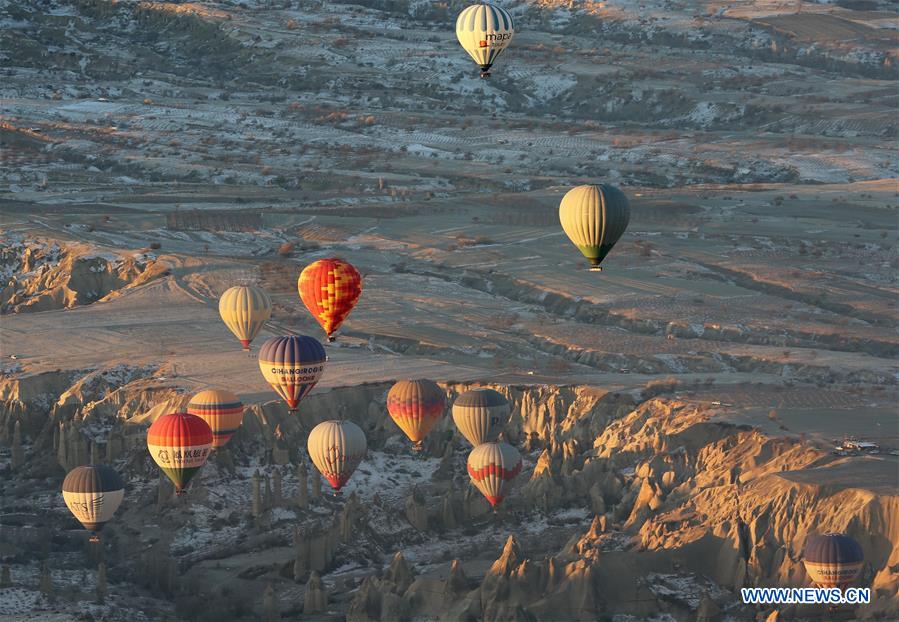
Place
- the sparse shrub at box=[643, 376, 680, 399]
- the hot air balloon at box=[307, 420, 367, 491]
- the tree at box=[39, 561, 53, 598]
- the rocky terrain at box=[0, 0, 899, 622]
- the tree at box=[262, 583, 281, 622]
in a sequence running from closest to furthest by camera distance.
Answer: the tree at box=[262, 583, 281, 622]
the rocky terrain at box=[0, 0, 899, 622]
the tree at box=[39, 561, 53, 598]
the hot air balloon at box=[307, 420, 367, 491]
the sparse shrub at box=[643, 376, 680, 399]

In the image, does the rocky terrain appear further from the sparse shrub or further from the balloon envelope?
the balloon envelope

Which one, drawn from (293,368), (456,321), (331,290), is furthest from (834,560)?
(456,321)

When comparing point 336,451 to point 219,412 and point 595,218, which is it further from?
point 595,218

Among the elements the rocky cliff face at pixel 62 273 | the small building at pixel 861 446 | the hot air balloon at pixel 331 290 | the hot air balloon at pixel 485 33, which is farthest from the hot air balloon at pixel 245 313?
the small building at pixel 861 446

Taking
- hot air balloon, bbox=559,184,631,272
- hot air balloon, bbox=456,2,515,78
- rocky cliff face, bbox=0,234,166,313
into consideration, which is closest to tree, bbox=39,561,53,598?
hot air balloon, bbox=559,184,631,272

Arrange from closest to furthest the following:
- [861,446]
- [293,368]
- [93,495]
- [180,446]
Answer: [861,446] → [93,495] → [180,446] → [293,368]

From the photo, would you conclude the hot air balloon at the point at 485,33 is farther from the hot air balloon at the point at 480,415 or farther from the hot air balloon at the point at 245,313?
the hot air balloon at the point at 480,415
